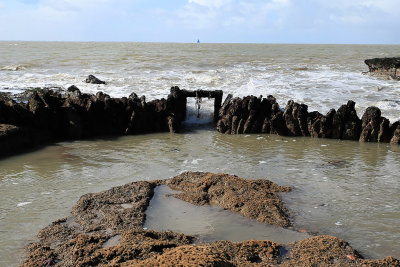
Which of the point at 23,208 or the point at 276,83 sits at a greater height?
the point at 276,83

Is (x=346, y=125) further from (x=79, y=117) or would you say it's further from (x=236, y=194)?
(x=79, y=117)

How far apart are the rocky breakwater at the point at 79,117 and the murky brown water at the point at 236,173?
539mm

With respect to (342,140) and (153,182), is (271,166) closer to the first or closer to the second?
(153,182)

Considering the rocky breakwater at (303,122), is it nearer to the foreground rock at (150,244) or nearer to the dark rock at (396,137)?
the dark rock at (396,137)

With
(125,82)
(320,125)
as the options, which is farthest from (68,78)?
(320,125)

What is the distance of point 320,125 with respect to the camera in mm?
11211

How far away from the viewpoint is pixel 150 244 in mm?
4410

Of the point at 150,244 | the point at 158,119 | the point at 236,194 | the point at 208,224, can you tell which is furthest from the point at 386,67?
the point at 150,244

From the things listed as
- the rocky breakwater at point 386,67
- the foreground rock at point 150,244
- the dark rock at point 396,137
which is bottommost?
the foreground rock at point 150,244

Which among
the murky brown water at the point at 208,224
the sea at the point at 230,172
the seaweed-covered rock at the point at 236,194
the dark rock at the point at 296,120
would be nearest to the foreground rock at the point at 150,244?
the seaweed-covered rock at the point at 236,194

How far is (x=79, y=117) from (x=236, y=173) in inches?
204

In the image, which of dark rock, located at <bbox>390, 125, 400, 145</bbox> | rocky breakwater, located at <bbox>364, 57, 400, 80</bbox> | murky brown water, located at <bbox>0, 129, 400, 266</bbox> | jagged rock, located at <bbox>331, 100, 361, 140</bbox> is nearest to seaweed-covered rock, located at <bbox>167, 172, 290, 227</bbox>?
murky brown water, located at <bbox>0, 129, 400, 266</bbox>

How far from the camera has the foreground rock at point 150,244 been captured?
399 cm

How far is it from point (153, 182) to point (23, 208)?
2.08 metres
